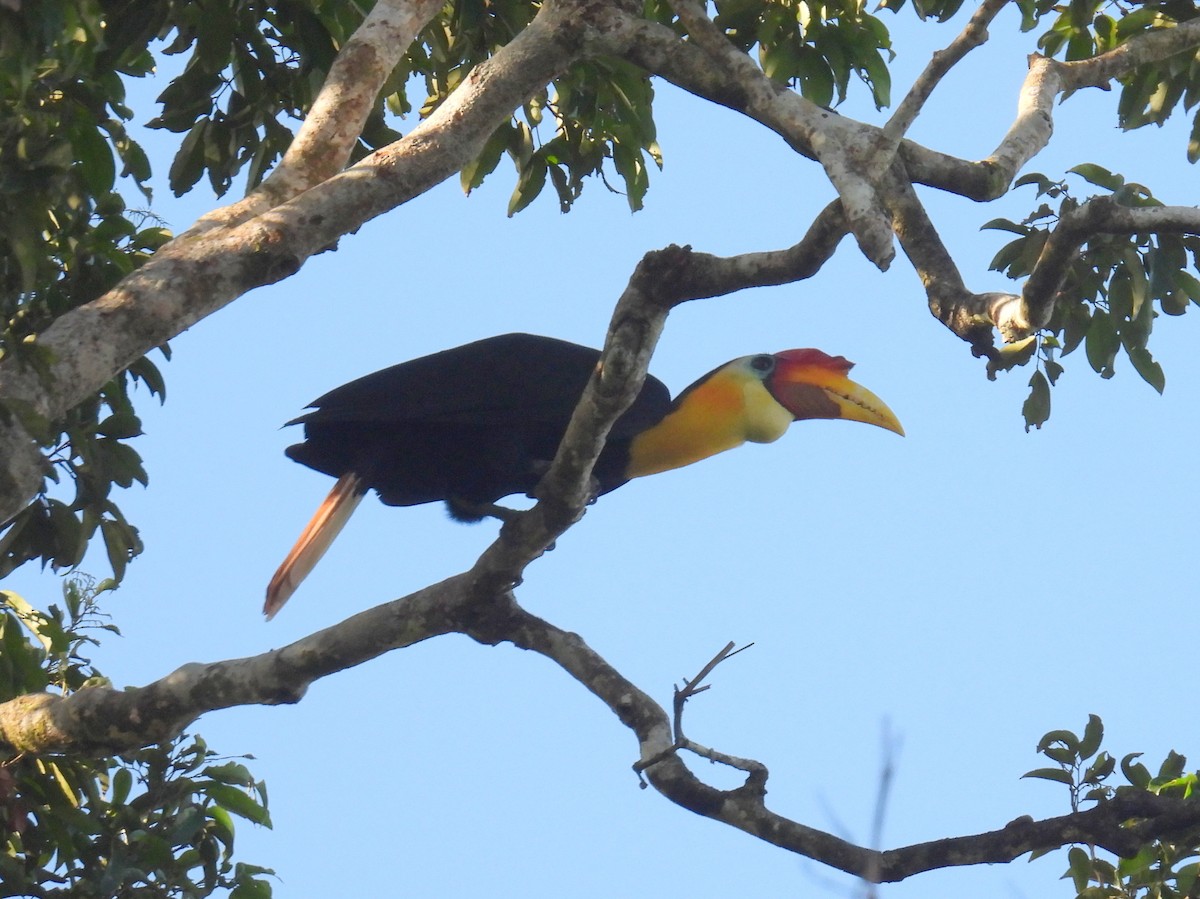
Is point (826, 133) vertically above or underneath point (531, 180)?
underneath

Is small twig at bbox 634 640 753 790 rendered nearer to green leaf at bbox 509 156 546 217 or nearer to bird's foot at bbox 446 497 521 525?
bird's foot at bbox 446 497 521 525

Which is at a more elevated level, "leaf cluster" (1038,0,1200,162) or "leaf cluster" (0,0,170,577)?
"leaf cluster" (1038,0,1200,162)

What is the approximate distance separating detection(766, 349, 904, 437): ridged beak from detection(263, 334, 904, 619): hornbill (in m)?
0.17

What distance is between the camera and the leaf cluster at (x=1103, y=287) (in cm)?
343

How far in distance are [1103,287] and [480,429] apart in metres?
1.68

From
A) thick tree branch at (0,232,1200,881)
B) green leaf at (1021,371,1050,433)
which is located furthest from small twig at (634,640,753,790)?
green leaf at (1021,371,1050,433)

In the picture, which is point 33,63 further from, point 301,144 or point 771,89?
point 771,89

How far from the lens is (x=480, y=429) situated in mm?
3676

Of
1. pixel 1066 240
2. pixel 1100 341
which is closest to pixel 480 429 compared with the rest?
pixel 1100 341

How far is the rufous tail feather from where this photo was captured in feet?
11.3

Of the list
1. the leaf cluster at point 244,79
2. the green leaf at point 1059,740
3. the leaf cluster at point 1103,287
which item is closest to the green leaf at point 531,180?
the leaf cluster at point 244,79

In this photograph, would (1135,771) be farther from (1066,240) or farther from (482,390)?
(482,390)

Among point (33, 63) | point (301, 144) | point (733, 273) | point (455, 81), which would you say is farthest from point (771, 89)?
point (33, 63)

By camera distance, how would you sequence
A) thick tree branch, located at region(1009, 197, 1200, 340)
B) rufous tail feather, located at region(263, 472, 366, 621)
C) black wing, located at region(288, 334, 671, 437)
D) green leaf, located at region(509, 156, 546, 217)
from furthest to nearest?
green leaf, located at region(509, 156, 546, 217) → black wing, located at region(288, 334, 671, 437) → rufous tail feather, located at region(263, 472, 366, 621) → thick tree branch, located at region(1009, 197, 1200, 340)
